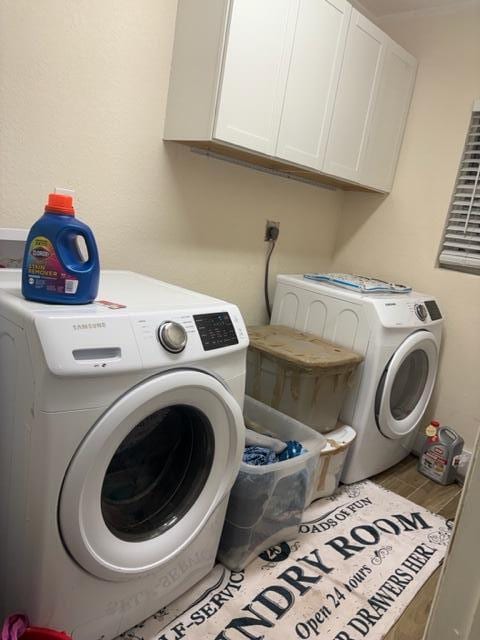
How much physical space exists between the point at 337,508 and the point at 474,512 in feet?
5.56

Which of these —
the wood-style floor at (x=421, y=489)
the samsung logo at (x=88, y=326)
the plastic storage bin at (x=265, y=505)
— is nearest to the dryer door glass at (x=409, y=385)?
the wood-style floor at (x=421, y=489)

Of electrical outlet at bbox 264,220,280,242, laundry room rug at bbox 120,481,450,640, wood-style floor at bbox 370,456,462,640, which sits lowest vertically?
laundry room rug at bbox 120,481,450,640

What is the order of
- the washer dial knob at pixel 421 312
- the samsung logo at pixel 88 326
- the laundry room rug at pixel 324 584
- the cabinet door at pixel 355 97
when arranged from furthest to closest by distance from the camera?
the washer dial knob at pixel 421 312, the cabinet door at pixel 355 97, the laundry room rug at pixel 324 584, the samsung logo at pixel 88 326

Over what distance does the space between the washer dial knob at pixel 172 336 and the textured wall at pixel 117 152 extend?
756 millimetres

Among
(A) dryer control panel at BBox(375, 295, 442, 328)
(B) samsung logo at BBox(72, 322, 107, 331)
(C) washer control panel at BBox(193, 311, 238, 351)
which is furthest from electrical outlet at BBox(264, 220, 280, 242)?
(B) samsung logo at BBox(72, 322, 107, 331)

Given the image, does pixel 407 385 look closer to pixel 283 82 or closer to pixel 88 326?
pixel 283 82

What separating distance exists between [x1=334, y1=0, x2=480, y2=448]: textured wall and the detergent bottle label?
2094 mm

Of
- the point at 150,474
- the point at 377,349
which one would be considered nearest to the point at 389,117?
the point at 377,349

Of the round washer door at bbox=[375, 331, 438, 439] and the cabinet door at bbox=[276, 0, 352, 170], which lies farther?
the round washer door at bbox=[375, 331, 438, 439]

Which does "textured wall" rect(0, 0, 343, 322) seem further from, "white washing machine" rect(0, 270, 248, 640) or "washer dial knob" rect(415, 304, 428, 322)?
"washer dial knob" rect(415, 304, 428, 322)

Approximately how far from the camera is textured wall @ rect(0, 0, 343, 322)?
1452 mm

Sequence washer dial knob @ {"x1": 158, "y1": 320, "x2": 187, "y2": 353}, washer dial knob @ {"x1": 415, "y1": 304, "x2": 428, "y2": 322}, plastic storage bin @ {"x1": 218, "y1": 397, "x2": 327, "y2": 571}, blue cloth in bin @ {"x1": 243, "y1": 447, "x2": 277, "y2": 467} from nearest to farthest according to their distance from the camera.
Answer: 1. washer dial knob @ {"x1": 158, "y1": 320, "x2": 187, "y2": 353}
2. plastic storage bin @ {"x1": 218, "y1": 397, "x2": 327, "y2": 571}
3. blue cloth in bin @ {"x1": 243, "y1": 447, "x2": 277, "y2": 467}
4. washer dial knob @ {"x1": 415, "y1": 304, "x2": 428, "y2": 322}

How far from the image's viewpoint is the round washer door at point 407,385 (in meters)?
2.12

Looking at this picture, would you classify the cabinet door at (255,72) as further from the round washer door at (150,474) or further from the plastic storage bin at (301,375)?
the round washer door at (150,474)
